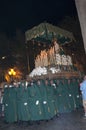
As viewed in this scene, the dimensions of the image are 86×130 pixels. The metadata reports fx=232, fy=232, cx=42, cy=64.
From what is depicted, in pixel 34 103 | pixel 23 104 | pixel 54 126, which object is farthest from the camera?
pixel 23 104

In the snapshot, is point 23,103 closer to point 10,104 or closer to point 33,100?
point 33,100

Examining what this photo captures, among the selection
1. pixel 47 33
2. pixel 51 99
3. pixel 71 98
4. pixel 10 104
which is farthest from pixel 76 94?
pixel 47 33

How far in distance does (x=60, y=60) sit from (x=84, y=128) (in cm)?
572

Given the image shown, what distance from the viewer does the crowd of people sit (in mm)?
9750

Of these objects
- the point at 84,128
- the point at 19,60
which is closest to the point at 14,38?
the point at 19,60

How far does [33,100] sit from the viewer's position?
32.0ft

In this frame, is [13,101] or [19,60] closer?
[13,101]

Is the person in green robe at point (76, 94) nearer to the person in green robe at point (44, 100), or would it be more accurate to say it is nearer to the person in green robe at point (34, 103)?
the person in green robe at point (44, 100)

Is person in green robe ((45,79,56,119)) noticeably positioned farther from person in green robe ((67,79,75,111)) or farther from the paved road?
person in green robe ((67,79,75,111))

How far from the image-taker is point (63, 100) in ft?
36.6

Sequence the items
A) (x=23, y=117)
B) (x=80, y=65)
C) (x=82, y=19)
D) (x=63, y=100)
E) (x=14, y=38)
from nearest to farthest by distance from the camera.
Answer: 1. (x=82, y=19)
2. (x=23, y=117)
3. (x=63, y=100)
4. (x=80, y=65)
5. (x=14, y=38)

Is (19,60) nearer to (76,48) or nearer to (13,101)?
(76,48)

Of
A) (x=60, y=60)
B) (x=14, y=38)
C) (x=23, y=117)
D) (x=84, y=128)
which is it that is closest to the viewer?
(x=84, y=128)

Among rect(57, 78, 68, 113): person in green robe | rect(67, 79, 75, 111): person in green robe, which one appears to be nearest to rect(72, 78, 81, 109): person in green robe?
rect(67, 79, 75, 111): person in green robe
